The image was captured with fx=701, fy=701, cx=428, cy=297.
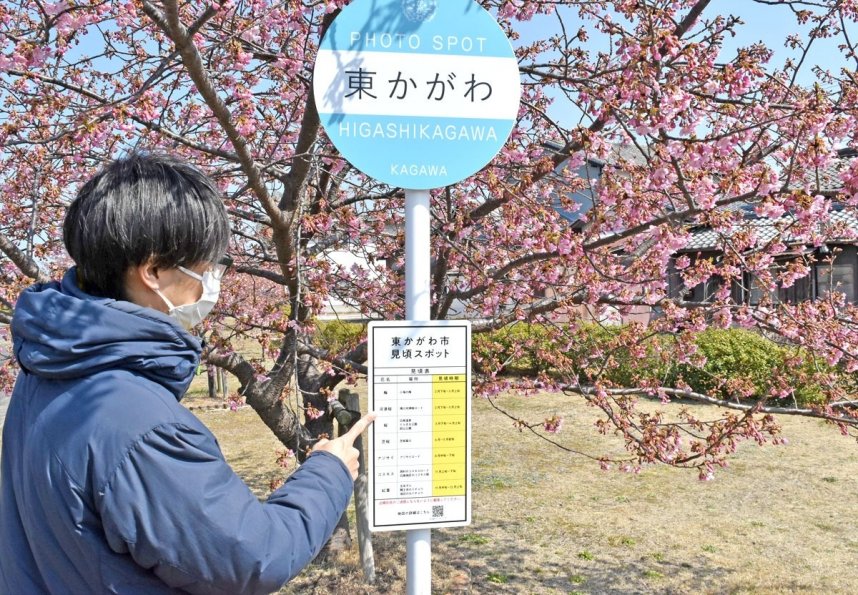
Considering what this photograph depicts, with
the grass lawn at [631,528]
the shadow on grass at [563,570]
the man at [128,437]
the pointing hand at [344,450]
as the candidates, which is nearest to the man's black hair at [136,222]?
the man at [128,437]

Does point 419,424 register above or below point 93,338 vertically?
below

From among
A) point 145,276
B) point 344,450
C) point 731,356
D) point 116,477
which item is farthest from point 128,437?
point 731,356

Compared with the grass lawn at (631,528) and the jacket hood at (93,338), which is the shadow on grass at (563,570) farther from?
the jacket hood at (93,338)

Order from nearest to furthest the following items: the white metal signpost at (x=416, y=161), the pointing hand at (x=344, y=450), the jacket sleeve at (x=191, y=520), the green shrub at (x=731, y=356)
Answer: the jacket sleeve at (x=191, y=520) → the pointing hand at (x=344, y=450) → the white metal signpost at (x=416, y=161) → the green shrub at (x=731, y=356)

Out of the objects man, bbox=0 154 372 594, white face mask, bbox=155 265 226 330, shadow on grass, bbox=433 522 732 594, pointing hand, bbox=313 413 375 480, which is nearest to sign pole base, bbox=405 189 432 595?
pointing hand, bbox=313 413 375 480

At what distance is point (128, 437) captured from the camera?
104cm

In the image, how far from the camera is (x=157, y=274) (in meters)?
1.26

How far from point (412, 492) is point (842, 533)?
4451 millimetres

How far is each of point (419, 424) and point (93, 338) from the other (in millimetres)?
1099

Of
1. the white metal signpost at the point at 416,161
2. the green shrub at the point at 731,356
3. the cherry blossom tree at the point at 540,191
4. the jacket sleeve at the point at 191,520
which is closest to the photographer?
the jacket sleeve at the point at 191,520

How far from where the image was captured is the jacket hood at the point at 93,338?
3.59ft

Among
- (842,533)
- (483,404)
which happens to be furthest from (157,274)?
(483,404)

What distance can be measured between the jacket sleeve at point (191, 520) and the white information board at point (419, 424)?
2.65 feet

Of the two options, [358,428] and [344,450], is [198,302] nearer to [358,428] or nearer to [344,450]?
[344,450]
